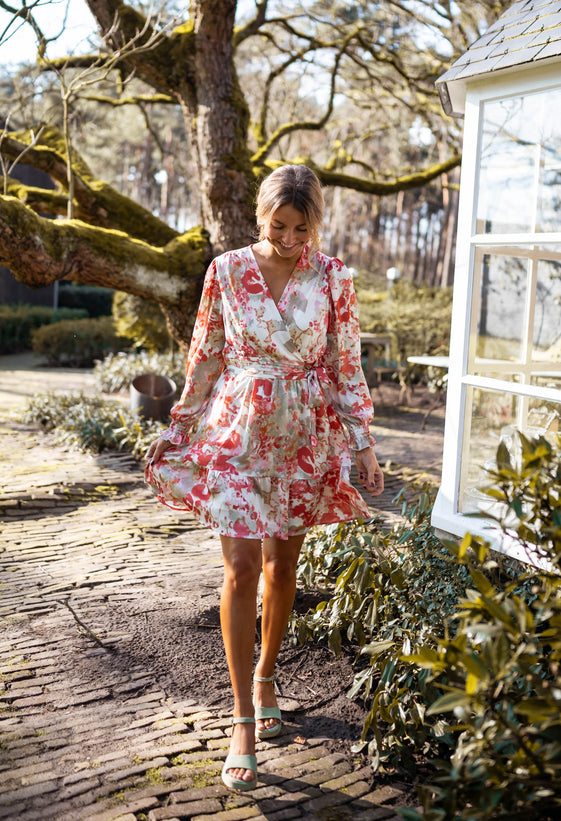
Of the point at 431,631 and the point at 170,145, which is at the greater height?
the point at 170,145

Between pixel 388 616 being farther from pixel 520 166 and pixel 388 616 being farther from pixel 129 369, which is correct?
pixel 129 369

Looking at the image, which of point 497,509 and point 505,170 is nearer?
point 497,509

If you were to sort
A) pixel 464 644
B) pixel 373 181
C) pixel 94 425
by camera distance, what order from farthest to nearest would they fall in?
pixel 373 181 < pixel 94 425 < pixel 464 644

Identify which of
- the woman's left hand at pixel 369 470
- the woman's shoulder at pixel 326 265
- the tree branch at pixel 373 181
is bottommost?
the woman's left hand at pixel 369 470

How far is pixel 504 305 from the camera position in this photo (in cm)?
571

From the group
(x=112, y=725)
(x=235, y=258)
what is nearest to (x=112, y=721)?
(x=112, y=725)

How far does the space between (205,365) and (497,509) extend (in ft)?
4.67

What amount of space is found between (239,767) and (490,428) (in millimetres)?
3092

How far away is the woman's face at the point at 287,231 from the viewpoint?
243cm

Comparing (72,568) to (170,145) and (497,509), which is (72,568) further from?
(170,145)

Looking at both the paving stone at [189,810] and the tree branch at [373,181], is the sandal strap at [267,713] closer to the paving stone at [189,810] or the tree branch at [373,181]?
the paving stone at [189,810]

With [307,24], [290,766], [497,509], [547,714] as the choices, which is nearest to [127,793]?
[290,766]

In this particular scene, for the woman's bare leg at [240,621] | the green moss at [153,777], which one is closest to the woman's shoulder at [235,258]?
the woman's bare leg at [240,621]

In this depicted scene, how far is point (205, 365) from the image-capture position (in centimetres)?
268
